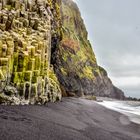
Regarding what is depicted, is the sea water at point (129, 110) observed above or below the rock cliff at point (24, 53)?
below

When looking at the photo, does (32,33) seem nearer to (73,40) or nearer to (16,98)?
(16,98)

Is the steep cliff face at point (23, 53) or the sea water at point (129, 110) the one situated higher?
the steep cliff face at point (23, 53)

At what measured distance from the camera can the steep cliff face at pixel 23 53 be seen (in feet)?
130

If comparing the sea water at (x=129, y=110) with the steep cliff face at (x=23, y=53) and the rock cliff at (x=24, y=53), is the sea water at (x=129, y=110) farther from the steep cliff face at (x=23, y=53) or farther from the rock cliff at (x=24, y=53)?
the steep cliff face at (x=23, y=53)

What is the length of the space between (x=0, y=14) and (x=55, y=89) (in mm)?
18701

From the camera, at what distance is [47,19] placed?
5538 cm

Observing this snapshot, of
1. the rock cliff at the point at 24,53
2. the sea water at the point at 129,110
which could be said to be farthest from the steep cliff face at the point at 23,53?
the sea water at the point at 129,110

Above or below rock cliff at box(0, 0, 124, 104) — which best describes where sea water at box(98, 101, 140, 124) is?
below

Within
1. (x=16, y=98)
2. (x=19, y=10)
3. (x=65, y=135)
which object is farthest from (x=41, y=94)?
(x=65, y=135)

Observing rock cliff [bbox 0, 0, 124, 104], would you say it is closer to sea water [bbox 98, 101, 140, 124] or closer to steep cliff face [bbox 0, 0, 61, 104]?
steep cliff face [bbox 0, 0, 61, 104]

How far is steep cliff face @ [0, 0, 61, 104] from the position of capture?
130 feet

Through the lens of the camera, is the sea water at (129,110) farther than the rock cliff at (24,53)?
Yes

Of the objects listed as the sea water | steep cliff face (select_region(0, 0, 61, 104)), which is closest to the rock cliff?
steep cliff face (select_region(0, 0, 61, 104))

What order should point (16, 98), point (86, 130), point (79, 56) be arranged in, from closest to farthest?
point (86, 130) < point (16, 98) < point (79, 56)
